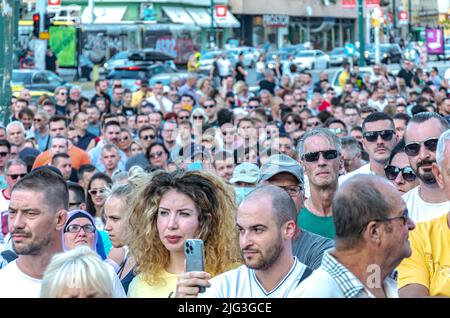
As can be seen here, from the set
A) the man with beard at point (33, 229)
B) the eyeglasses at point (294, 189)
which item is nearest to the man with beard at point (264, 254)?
the man with beard at point (33, 229)

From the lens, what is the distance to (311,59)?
60.1 metres

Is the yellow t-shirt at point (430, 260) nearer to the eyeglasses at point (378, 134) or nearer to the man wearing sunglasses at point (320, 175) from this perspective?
the man wearing sunglasses at point (320, 175)

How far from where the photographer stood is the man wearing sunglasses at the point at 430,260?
5.55 metres

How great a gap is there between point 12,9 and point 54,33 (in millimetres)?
32066

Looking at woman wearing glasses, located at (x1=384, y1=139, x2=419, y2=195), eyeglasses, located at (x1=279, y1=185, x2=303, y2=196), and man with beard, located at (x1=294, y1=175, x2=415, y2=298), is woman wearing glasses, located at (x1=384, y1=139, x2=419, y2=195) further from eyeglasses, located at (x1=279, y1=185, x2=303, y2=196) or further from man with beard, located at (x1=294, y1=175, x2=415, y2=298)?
man with beard, located at (x1=294, y1=175, x2=415, y2=298)

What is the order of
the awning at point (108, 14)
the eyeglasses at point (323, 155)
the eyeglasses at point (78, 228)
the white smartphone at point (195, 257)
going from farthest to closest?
1. the awning at point (108, 14)
2. the eyeglasses at point (323, 155)
3. the eyeglasses at point (78, 228)
4. the white smartphone at point (195, 257)

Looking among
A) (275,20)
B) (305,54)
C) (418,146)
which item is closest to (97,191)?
(418,146)

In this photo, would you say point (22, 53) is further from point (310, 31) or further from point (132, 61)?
point (310, 31)

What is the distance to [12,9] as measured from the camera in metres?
17.4

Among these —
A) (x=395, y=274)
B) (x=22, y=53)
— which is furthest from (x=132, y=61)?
(x=395, y=274)

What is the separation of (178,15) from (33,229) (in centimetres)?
6395

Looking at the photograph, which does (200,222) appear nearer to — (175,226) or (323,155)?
(175,226)

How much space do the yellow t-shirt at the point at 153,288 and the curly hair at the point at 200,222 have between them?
0.04 meters

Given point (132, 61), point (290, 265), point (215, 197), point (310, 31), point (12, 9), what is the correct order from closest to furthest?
point (290, 265)
point (215, 197)
point (12, 9)
point (132, 61)
point (310, 31)
